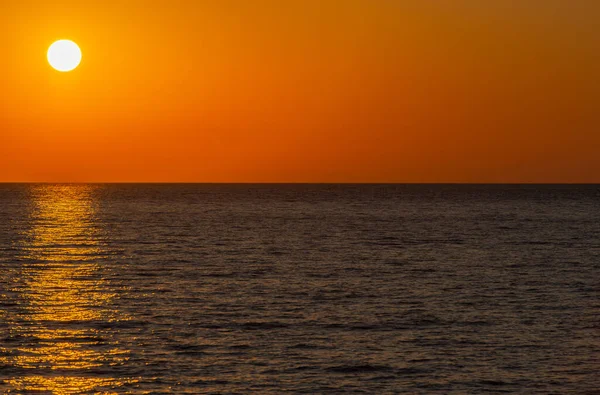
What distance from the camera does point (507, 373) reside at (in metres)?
35.6

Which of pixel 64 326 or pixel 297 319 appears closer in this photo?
pixel 64 326

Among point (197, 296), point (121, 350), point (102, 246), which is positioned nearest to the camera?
point (121, 350)

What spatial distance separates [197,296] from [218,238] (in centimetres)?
5341

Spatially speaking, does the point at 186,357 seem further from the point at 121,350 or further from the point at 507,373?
the point at 507,373

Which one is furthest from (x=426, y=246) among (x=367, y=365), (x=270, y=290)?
(x=367, y=365)

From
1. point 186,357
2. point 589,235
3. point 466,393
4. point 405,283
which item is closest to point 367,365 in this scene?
point 466,393

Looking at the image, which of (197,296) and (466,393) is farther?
(197,296)

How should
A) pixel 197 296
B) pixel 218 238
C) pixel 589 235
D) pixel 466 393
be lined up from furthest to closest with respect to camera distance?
pixel 589 235, pixel 218 238, pixel 197 296, pixel 466 393

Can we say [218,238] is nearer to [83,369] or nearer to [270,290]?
[270,290]

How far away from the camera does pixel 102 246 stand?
9356cm

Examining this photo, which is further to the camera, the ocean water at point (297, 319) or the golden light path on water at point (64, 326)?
the ocean water at point (297, 319)

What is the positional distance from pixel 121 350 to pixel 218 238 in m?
69.5

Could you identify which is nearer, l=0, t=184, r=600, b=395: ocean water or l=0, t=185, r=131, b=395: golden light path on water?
l=0, t=185, r=131, b=395: golden light path on water

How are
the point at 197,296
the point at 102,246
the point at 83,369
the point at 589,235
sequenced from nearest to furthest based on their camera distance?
the point at 83,369
the point at 197,296
the point at 102,246
the point at 589,235
